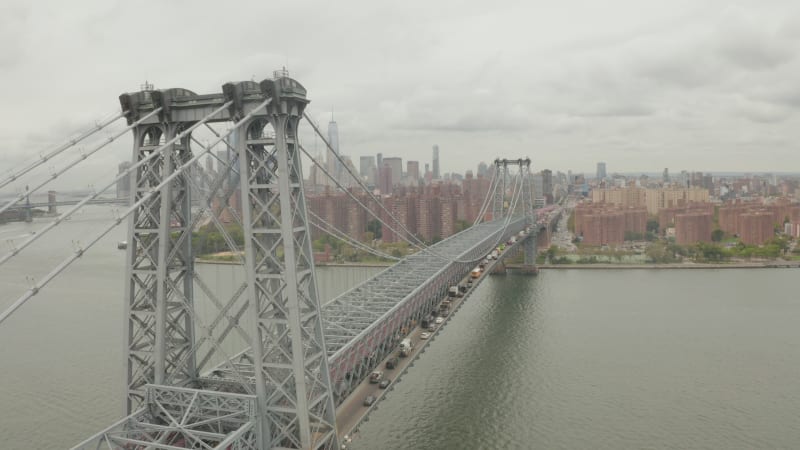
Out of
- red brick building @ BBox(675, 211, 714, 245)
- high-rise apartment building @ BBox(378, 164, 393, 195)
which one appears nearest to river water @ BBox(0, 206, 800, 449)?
red brick building @ BBox(675, 211, 714, 245)

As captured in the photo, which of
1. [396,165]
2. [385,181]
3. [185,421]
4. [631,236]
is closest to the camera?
[185,421]

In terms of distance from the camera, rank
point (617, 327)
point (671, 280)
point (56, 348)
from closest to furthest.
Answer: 1. point (56, 348)
2. point (617, 327)
3. point (671, 280)

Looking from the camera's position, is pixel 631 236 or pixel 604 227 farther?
pixel 631 236

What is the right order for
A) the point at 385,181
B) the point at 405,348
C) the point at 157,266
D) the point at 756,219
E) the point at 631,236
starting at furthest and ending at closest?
the point at 385,181, the point at 631,236, the point at 756,219, the point at 405,348, the point at 157,266

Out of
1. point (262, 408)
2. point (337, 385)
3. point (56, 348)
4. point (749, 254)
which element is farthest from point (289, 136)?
point (749, 254)

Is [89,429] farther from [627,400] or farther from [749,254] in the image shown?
[749,254]

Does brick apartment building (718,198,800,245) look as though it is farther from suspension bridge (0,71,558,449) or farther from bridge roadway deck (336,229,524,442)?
suspension bridge (0,71,558,449)

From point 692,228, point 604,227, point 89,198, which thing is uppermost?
point 89,198

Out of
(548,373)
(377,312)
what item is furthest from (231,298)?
(548,373)

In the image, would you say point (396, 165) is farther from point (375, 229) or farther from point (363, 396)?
point (363, 396)

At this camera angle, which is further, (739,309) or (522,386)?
(739,309)
